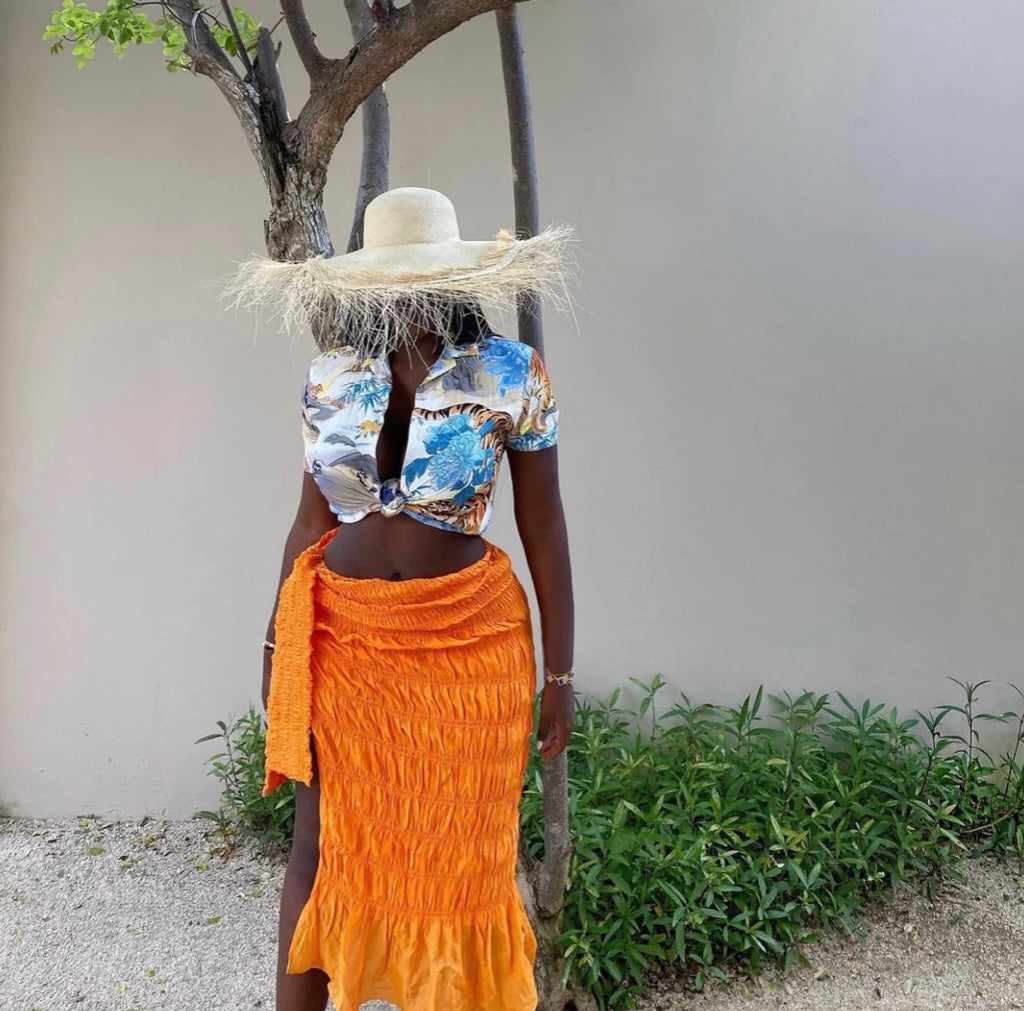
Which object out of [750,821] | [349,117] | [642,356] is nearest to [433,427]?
[349,117]

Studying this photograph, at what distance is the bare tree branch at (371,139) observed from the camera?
1947 millimetres

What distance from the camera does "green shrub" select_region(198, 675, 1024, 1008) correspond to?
224 centimetres

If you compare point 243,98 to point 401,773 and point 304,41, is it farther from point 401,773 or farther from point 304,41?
point 401,773

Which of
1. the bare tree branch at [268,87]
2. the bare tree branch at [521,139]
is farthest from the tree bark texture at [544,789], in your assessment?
the bare tree branch at [268,87]

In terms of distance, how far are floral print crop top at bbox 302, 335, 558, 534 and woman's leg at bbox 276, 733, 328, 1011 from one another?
53 centimetres

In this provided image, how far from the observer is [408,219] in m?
1.48

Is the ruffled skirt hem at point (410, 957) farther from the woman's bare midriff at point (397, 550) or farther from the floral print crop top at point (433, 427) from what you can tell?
the floral print crop top at point (433, 427)

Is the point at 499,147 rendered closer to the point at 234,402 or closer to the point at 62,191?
the point at 234,402

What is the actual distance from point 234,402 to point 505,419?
5.50 ft

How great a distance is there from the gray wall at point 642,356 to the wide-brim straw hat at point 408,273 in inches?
53.8

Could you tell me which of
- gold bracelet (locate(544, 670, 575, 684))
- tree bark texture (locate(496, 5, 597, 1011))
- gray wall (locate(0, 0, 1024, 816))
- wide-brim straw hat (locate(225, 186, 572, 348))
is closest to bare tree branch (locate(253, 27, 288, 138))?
wide-brim straw hat (locate(225, 186, 572, 348))

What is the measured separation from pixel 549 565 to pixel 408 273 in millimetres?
584

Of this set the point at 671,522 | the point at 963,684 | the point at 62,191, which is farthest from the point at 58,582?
the point at 963,684

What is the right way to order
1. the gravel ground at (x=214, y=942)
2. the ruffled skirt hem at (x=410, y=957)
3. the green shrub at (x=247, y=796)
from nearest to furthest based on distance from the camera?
the ruffled skirt hem at (x=410, y=957) → the gravel ground at (x=214, y=942) → the green shrub at (x=247, y=796)
